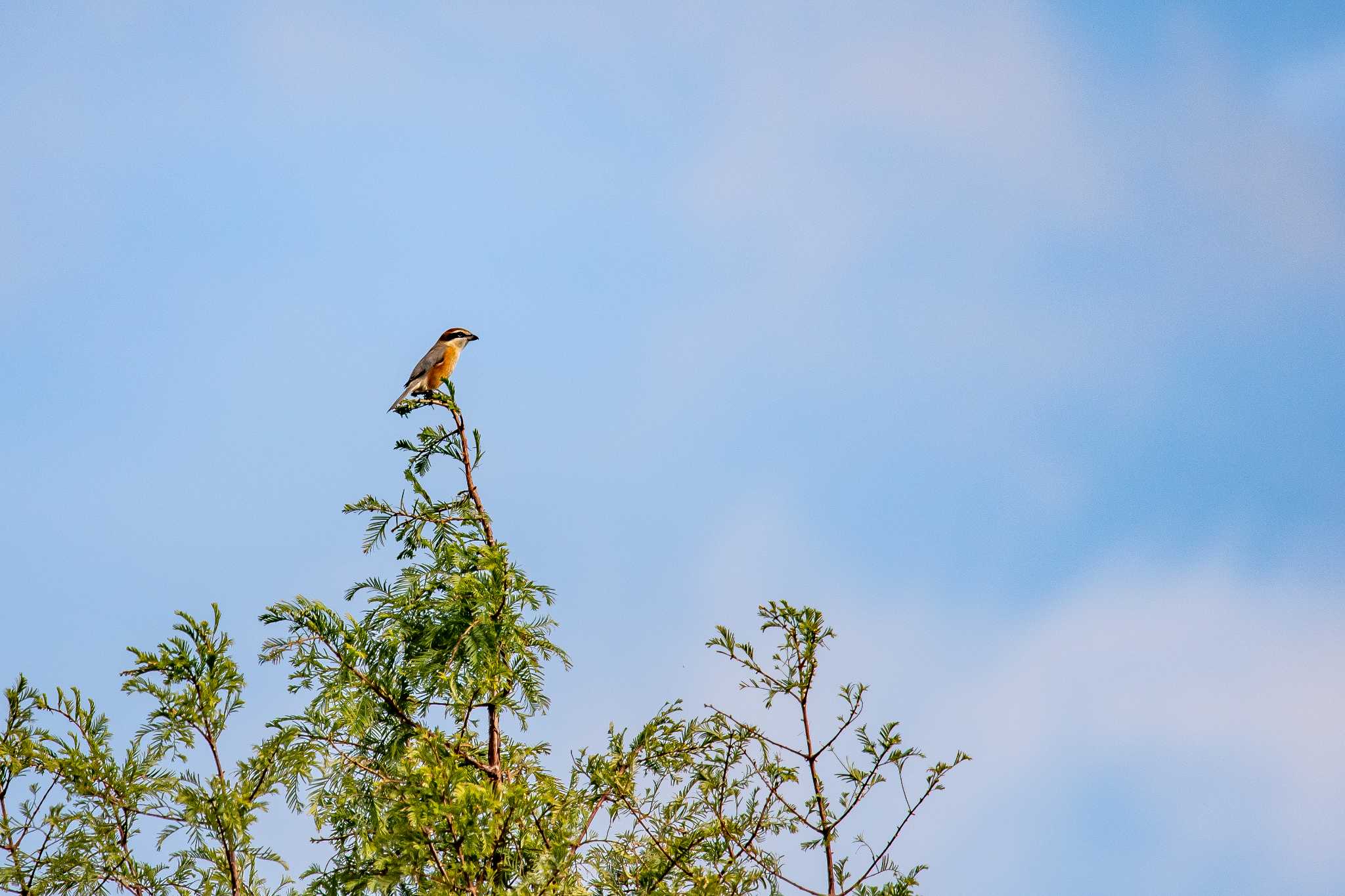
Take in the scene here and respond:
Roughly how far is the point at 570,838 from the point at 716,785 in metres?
0.79

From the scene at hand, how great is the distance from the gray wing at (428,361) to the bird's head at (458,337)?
12 centimetres

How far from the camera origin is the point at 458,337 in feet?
45.5

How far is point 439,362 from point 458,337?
59 cm

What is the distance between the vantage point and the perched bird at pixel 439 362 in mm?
13281

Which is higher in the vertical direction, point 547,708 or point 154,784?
point 547,708

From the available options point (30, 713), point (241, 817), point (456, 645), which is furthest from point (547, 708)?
point (30, 713)

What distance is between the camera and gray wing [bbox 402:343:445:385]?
1348 centimetres

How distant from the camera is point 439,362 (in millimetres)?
13398

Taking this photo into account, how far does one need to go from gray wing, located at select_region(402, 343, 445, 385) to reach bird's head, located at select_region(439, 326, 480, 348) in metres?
0.12

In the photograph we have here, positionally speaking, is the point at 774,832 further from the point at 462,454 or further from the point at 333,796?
the point at 462,454

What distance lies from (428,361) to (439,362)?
320mm

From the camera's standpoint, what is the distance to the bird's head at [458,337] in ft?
45.4

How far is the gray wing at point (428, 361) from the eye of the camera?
13.5 metres

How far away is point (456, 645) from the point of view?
20.5 ft
